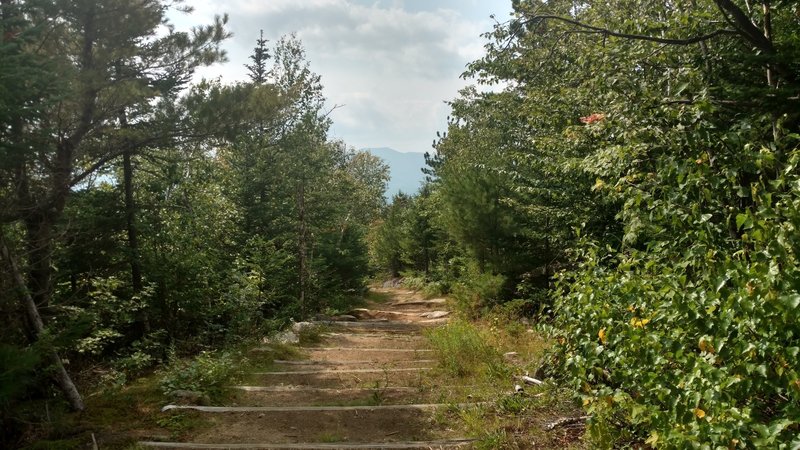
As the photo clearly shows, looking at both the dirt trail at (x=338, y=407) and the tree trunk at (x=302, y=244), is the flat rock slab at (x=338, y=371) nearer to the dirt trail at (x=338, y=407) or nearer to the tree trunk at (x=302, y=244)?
the dirt trail at (x=338, y=407)

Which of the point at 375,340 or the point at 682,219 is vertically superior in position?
the point at 682,219

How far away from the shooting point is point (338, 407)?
18.7 ft

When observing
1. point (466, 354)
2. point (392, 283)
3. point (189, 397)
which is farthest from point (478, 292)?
point (392, 283)

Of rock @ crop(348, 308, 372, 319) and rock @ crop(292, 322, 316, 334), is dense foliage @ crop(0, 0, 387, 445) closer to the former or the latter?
rock @ crop(292, 322, 316, 334)

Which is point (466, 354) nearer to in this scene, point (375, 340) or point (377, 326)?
point (375, 340)

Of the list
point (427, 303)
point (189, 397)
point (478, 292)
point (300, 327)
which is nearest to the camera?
point (189, 397)

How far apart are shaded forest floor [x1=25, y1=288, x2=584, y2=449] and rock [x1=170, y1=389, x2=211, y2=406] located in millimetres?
18

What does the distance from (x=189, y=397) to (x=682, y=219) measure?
19.2 feet

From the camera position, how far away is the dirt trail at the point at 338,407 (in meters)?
4.72

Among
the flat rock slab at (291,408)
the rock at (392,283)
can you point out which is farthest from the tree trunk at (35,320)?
the rock at (392,283)

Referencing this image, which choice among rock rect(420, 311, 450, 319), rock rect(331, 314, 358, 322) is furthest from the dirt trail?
rock rect(420, 311, 450, 319)

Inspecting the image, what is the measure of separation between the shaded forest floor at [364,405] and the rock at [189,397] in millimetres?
18

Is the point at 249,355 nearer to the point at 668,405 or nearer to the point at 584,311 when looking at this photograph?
the point at 584,311

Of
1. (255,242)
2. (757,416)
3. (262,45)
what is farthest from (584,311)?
(262,45)
